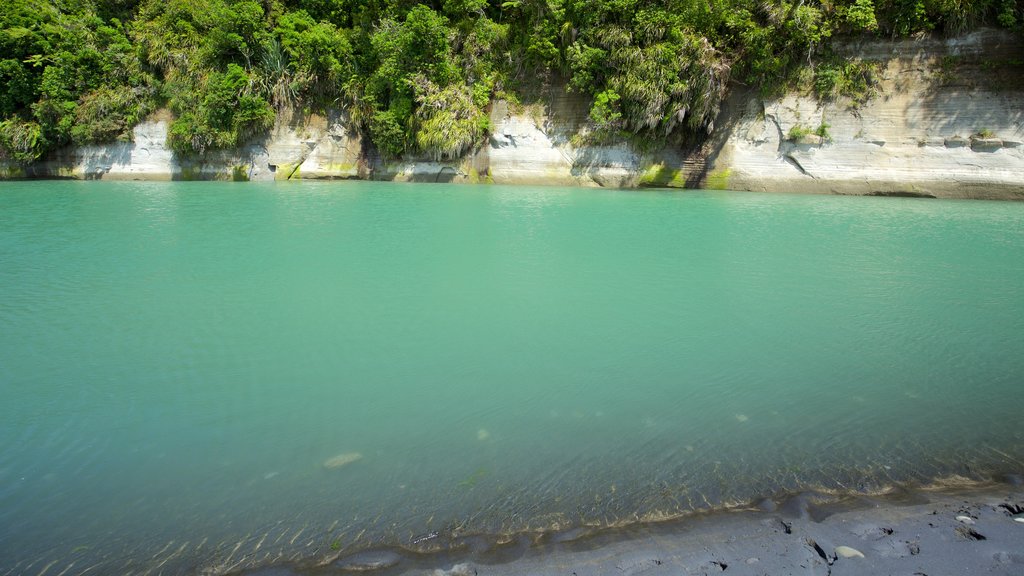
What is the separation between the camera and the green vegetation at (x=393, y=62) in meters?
17.9

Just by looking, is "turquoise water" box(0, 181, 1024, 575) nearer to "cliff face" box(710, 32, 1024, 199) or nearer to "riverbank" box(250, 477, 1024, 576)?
"riverbank" box(250, 477, 1024, 576)

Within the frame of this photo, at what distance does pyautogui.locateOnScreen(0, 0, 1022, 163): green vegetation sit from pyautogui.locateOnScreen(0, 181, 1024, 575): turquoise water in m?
12.0

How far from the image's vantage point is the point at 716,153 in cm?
1933

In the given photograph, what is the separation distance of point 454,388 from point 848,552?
241 cm

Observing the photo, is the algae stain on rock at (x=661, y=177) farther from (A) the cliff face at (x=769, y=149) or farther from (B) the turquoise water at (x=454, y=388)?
(B) the turquoise water at (x=454, y=388)

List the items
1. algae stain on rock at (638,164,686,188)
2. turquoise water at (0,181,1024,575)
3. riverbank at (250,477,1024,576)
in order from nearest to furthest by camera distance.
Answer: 1. riverbank at (250,477,1024,576)
2. turquoise water at (0,181,1024,575)
3. algae stain on rock at (638,164,686,188)

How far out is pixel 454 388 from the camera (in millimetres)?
3850

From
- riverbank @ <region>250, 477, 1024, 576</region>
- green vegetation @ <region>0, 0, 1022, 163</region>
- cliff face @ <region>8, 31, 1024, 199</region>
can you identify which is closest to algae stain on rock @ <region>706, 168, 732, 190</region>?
cliff face @ <region>8, 31, 1024, 199</region>

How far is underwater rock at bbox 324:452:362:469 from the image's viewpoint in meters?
2.98

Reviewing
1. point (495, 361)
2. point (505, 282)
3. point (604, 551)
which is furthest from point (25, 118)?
point (604, 551)

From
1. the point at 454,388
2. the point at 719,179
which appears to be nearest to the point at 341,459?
the point at 454,388

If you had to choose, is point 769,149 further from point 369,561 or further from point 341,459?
point 369,561

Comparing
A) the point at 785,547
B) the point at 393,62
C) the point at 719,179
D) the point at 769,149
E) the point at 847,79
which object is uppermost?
the point at 393,62

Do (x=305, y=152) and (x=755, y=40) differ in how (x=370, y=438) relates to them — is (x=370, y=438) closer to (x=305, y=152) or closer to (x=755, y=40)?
(x=755, y=40)
